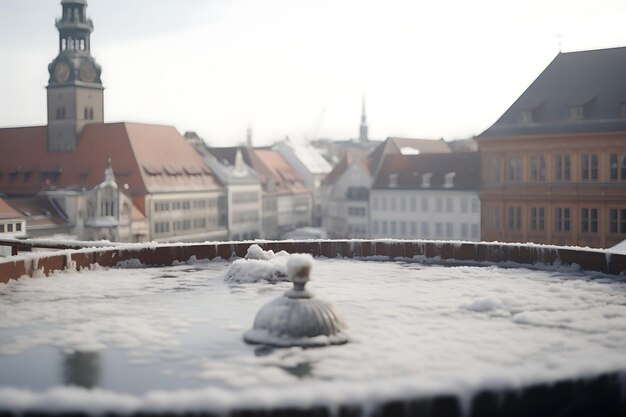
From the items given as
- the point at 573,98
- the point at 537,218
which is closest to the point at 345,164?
the point at 537,218

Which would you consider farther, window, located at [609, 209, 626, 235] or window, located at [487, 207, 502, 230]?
window, located at [487, 207, 502, 230]

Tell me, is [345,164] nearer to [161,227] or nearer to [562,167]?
[161,227]

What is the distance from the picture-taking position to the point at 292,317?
1038cm

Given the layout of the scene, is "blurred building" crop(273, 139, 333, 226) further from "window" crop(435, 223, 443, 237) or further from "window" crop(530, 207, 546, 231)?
"window" crop(530, 207, 546, 231)

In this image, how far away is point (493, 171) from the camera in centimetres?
6356

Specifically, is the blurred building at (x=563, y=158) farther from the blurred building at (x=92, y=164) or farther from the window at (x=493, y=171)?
the blurred building at (x=92, y=164)

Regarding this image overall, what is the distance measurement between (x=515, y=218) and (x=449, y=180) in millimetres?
22458

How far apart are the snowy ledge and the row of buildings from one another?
127 ft

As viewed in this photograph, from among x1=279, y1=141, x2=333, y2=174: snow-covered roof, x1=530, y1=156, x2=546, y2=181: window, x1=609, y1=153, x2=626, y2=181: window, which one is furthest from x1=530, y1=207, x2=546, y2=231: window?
x1=279, y1=141, x2=333, y2=174: snow-covered roof

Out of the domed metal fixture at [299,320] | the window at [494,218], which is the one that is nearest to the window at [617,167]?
the window at [494,218]

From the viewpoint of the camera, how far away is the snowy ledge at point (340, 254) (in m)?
16.6

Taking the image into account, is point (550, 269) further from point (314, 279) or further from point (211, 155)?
point (211, 155)

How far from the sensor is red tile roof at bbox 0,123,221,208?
302 feet

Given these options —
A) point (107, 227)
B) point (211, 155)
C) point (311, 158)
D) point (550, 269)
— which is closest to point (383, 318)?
point (550, 269)
